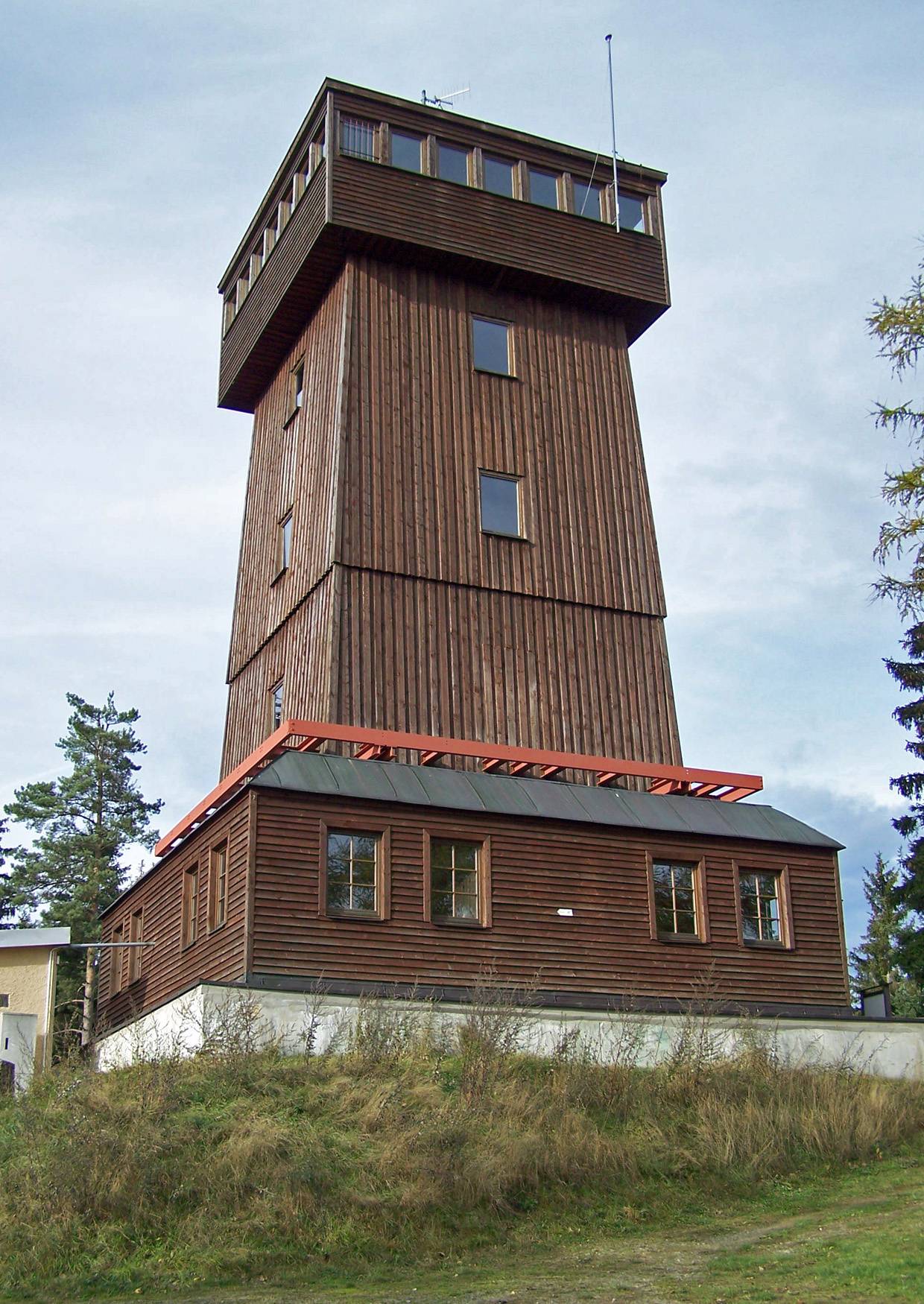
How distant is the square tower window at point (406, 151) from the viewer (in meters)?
31.3

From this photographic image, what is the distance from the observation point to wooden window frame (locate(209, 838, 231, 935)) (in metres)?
23.2

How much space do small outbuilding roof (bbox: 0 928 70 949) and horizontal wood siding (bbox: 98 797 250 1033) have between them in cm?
140

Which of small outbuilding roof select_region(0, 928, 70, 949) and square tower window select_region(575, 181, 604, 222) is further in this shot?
square tower window select_region(575, 181, 604, 222)

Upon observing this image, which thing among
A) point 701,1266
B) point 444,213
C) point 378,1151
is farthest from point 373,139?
point 701,1266

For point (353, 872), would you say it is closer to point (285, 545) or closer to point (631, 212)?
point (285, 545)

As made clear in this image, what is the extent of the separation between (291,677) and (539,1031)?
384 inches

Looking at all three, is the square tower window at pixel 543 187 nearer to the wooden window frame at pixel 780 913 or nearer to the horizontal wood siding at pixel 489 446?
the horizontal wood siding at pixel 489 446

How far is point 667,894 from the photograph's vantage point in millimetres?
25172

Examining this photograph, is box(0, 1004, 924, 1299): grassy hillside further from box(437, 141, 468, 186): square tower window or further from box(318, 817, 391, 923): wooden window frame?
box(437, 141, 468, 186): square tower window

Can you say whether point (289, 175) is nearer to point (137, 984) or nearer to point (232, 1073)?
point (137, 984)

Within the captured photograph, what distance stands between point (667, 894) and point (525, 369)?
11.9m

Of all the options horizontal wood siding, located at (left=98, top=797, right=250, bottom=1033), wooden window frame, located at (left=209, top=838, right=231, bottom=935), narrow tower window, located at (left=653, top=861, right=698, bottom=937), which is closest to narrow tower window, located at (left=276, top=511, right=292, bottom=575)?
horizontal wood siding, located at (left=98, top=797, right=250, bottom=1033)

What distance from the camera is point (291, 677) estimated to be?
29406 mm

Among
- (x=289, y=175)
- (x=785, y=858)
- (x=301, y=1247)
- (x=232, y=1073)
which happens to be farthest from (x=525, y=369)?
Answer: (x=301, y=1247)
